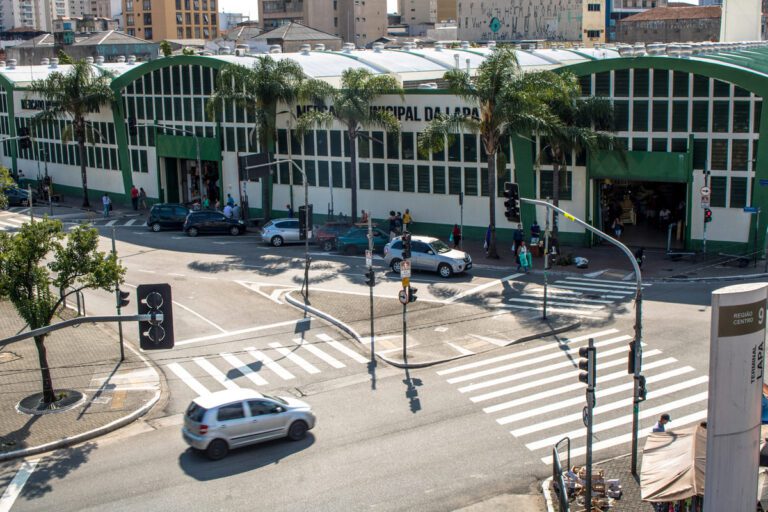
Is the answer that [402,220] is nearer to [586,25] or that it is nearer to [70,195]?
[70,195]

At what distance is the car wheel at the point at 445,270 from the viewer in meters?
44.8

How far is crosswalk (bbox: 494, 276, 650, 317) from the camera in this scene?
3903cm

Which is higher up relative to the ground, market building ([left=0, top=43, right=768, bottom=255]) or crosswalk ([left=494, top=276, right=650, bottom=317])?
market building ([left=0, top=43, right=768, bottom=255])

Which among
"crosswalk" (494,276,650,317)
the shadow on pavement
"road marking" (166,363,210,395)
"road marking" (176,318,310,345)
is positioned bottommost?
Result: the shadow on pavement

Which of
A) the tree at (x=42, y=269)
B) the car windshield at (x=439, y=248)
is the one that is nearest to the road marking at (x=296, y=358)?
the tree at (x=42, y=269)

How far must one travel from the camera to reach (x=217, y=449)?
1013 inches

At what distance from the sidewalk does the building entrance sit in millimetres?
26722

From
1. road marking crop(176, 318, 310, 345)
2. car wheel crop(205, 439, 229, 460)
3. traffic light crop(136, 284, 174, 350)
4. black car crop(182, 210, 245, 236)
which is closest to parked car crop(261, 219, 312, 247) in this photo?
black car crop(182, 210, 245, 236)

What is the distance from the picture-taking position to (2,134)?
280ft

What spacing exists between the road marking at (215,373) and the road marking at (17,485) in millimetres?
7032

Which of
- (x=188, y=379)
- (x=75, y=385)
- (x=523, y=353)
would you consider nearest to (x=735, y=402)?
(x=523, y=353)

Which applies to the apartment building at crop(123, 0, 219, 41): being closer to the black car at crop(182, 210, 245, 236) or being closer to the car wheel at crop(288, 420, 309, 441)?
the black car at crop(182, 210, 245, 236)

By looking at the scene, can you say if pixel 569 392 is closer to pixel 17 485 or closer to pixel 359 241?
pixel 17 485

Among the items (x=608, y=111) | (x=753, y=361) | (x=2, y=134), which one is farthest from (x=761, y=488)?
(x=2, y=134)
